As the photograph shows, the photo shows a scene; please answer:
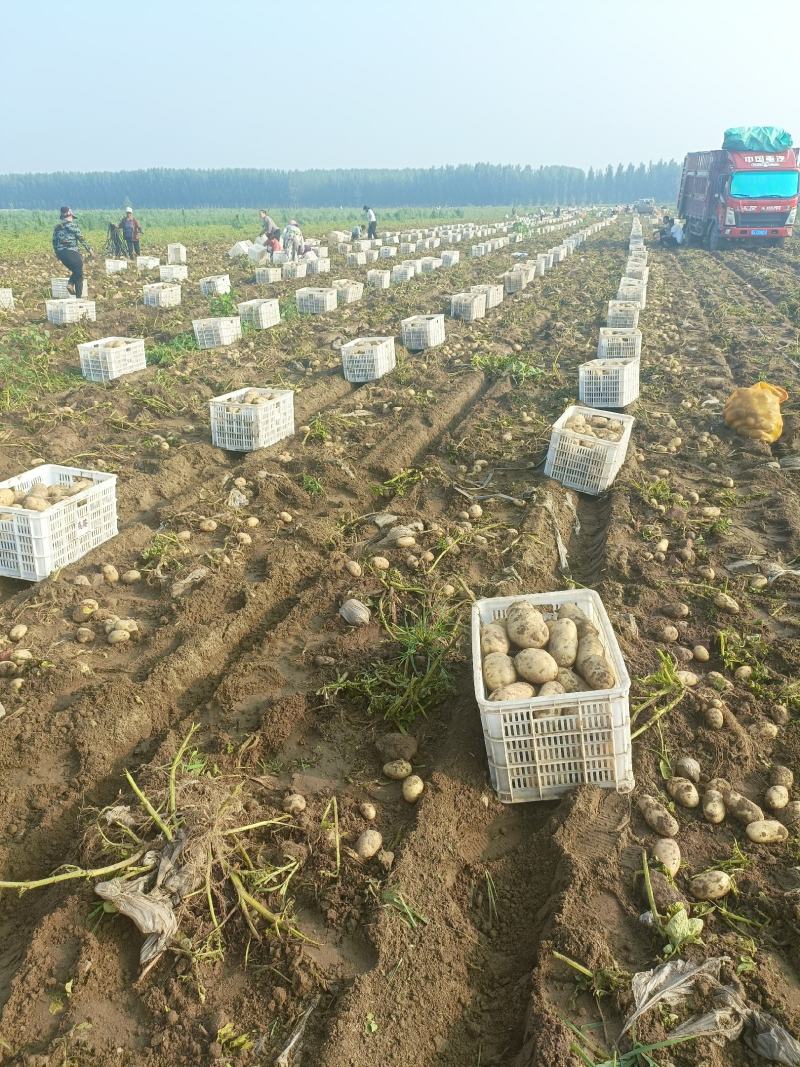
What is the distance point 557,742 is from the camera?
3748 millimetres

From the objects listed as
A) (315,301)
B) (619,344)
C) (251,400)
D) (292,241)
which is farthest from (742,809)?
(292,241)

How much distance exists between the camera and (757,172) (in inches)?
1049

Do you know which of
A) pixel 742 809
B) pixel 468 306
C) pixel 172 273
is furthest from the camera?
pixel 172 273

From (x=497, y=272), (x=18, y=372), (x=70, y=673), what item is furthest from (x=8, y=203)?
(x=70, y=673)

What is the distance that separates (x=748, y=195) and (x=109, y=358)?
2567 cm

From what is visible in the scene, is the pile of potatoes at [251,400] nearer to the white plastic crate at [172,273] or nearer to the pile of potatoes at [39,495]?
the pile of potatoes at [39,495]

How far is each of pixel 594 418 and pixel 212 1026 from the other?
685 centimetres

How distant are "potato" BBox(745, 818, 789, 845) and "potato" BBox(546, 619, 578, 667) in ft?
3.81

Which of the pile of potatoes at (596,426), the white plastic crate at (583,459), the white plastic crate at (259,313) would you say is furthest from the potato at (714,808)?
the white plastic crate at (259,313)

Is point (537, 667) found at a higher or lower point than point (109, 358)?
lower

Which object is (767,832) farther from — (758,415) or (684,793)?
(758,415)

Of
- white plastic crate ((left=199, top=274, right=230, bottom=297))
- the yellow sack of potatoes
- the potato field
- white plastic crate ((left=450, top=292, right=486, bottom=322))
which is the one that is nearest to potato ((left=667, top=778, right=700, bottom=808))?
the potato field

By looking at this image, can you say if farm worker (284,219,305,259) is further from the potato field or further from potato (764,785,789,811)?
potato (764,785,789,811)

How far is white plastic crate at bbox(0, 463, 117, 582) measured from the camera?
19.0 feet
